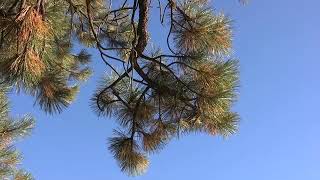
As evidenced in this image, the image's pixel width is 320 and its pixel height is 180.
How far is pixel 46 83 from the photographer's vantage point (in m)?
3.03

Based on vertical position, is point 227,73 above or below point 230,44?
Result: below

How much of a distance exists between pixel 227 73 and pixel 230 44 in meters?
0.18

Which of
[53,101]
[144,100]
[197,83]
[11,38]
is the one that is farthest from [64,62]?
[11,38]

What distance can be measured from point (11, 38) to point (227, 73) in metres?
0.98

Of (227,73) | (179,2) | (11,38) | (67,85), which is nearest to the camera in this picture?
(11,38)

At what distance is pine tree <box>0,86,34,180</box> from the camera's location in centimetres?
268

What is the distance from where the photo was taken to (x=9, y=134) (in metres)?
2.78

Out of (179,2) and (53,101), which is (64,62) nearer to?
(53,101)

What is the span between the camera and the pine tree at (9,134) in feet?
8.79

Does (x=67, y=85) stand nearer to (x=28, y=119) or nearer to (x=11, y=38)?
(x=28, y=119)

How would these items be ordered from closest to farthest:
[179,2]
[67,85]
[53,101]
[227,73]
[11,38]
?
1. [11,38]
2. [227,73]
3. [179,2]
4. [53,101]
5. [67,85]

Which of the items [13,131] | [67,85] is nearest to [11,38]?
[13,131]

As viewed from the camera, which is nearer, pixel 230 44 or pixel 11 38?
pixel 11 38

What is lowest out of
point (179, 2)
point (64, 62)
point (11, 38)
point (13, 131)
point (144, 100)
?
point (11, 38)
